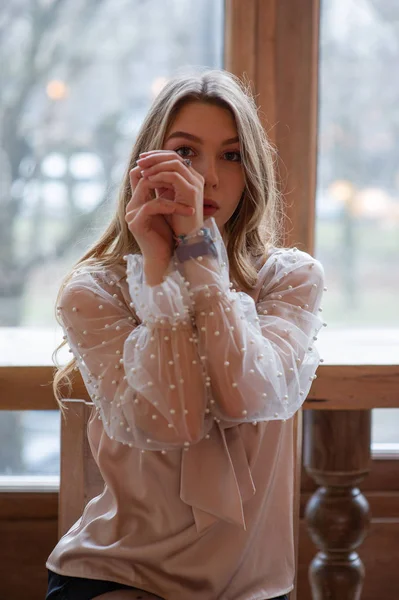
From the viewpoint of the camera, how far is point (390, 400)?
1.44 m

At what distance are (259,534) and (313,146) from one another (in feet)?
3.22

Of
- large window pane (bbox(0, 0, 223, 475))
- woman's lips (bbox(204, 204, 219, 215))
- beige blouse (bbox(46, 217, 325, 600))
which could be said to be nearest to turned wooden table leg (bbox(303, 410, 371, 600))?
beige blouse (bbox(46, 217, 325, 600))

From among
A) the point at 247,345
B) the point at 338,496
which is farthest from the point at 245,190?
the point at 338,496

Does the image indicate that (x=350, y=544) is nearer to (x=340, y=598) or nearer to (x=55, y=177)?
(x=340, y=598)

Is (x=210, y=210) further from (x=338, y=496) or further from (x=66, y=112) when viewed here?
(x=66, y=112)

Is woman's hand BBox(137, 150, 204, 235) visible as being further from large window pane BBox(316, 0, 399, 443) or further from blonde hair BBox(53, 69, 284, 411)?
large window pane BBox(316, 0, 399, 443)

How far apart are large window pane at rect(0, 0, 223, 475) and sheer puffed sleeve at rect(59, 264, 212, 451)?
2.35 feet

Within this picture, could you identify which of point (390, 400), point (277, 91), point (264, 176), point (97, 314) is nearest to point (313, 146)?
point (277, 91)

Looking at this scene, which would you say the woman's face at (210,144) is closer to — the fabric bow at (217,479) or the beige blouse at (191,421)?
the beige blouse at (191,421)

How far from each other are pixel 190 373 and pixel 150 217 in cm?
24

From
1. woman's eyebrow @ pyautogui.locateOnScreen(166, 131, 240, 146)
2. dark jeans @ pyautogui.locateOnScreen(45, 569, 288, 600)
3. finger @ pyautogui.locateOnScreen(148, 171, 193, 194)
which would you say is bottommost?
dark jeans @ pyautogui.locateOnScreen(45, 569, 288, 600)

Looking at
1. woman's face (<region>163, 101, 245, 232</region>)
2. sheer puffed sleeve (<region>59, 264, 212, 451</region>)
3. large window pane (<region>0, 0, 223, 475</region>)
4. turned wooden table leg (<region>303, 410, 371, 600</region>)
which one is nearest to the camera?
sheer puffed sleeve (<region>59, 264, 212, 451</region>)

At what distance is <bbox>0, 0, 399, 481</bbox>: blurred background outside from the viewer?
1907mm

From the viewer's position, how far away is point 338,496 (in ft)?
4.99
